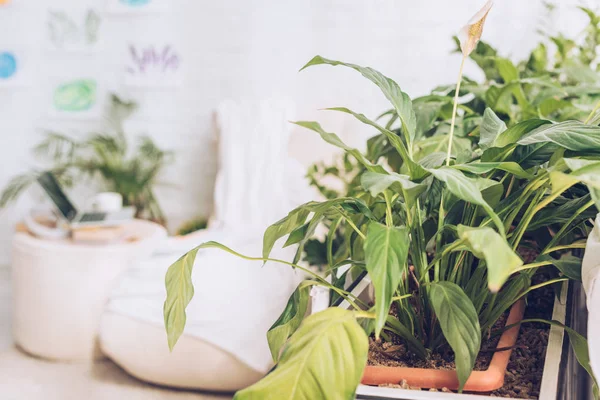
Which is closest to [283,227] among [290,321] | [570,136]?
[290,321]

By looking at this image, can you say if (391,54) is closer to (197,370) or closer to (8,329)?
(197,370)

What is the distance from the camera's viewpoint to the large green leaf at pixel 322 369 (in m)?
0.54

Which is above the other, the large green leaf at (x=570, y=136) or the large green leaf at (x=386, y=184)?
the large green leaf at (x=570, y=136)

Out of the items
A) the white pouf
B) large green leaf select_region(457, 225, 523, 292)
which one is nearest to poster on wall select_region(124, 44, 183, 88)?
the white pouf

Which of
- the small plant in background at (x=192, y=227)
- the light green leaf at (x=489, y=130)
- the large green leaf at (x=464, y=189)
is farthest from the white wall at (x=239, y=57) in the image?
the large green leaf at (x=464, y=189)

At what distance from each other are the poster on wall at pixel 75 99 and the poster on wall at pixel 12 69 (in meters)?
0.16

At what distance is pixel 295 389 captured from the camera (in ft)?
1.77

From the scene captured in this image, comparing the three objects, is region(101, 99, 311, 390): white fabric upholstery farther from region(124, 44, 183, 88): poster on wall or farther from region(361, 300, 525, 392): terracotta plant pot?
region(361, 300, 525, 392): terracotta plant pot

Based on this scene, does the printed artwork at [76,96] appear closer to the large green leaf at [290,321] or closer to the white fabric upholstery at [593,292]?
the large green leaf at [290,321]

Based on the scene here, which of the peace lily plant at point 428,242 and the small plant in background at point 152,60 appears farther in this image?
the small plant in background at point 152,60

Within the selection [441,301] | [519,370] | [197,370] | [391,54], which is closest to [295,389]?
[441,301]

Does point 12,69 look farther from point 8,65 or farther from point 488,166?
point 488,166

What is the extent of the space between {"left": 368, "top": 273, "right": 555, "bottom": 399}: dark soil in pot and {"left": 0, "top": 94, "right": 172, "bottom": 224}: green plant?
2.15 metres

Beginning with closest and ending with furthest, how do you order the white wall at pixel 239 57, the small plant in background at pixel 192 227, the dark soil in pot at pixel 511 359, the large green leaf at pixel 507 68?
the dark soil in pot at pixel 511 359 < the large green leaf at pixel 507 68 < the white wall at pixel 239 57 < the small plant in background at pixel 192 227
